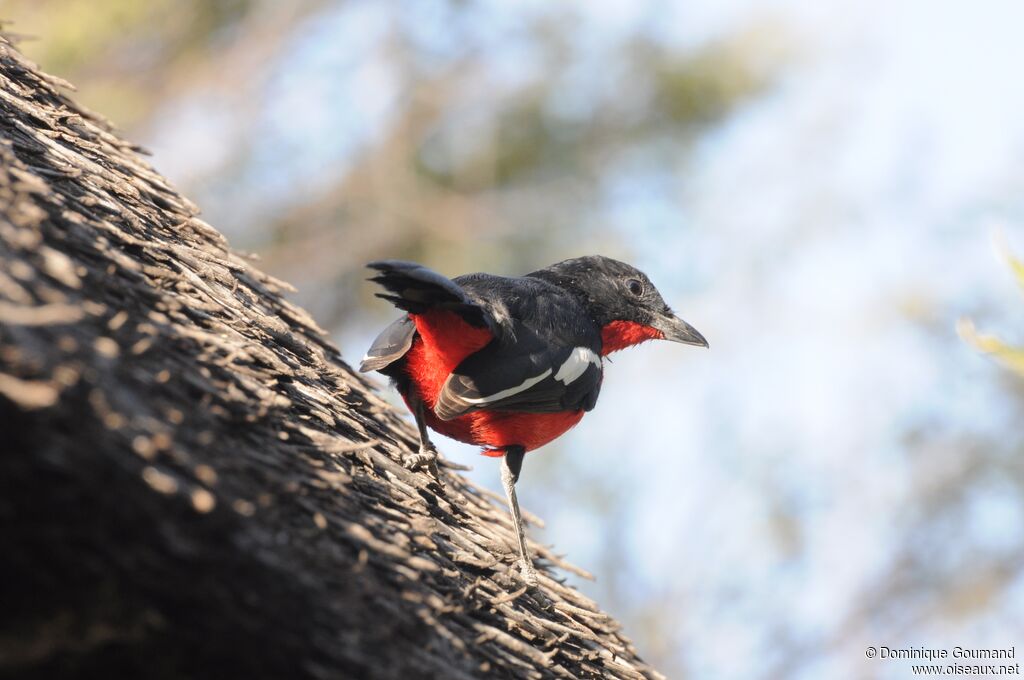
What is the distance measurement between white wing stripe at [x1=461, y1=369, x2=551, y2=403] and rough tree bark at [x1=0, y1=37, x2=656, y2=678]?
40cm

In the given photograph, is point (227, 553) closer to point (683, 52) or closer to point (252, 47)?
point (252, 47)

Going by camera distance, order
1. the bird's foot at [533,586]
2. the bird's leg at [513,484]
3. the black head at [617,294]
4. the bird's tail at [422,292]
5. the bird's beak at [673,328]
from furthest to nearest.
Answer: the bird's beak at [673,328] < the black head at [617,294] < the bird's leg at [513,484] < the bird's foot at [533,586] < the bird's tail at [422,292]

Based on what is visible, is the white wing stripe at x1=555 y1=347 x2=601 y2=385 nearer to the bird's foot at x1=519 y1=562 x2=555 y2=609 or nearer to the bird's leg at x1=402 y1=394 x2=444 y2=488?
the bird's leg at x1=402 y1=394 x2=444 y2=488

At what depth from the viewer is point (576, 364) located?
4.74 metres

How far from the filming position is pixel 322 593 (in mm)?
2541

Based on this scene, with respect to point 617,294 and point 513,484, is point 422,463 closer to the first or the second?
point 513,484

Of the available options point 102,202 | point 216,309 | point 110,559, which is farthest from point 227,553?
point 102,202

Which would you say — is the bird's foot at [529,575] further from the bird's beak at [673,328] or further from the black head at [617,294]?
the bird's beak at [673,328]

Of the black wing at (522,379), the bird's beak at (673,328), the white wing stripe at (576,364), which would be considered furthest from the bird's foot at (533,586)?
the bird's beak at (673,328)

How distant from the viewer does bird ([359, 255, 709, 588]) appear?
4.15 meters

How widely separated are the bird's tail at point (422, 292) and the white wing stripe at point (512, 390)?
→ 0.88 ft

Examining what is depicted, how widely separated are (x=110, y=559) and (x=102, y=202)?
1.82m

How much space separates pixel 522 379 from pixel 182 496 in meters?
2.23

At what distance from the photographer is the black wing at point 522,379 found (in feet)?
13.9
